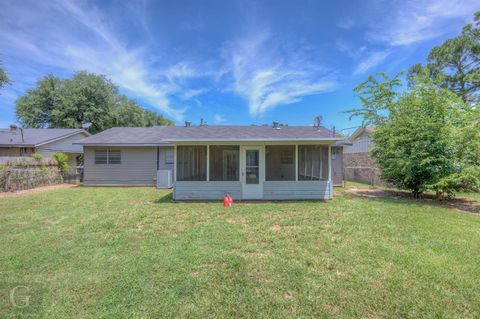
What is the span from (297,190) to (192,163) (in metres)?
4.30

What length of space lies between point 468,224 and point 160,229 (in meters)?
7.71

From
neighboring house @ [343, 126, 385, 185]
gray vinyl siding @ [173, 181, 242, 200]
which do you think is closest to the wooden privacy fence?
gray vinyl siding @ [173, 181, 242, 200]

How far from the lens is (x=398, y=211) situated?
691 cm

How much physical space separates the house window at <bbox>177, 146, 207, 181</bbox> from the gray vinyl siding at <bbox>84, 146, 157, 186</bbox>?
17.7 feet

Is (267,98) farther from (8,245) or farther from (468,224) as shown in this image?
(8,245)

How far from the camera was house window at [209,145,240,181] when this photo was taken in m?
8.77

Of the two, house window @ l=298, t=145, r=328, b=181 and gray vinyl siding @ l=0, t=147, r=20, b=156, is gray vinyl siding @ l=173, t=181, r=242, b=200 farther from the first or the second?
gray vinyl siding @ l=0, t=147, r=20, b=156

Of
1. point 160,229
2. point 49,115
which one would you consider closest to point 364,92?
point 160,229

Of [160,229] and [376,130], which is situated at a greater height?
[376,130]

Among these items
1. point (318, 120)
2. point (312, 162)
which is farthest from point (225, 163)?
point (318, 120)

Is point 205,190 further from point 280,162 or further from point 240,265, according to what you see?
point 240,265

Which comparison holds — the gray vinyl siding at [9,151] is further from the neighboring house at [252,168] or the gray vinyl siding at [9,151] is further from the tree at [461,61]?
the tree at [461,61]

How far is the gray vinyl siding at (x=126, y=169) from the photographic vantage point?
43.7 ft

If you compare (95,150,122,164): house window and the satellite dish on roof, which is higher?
the satellite dish on roof
